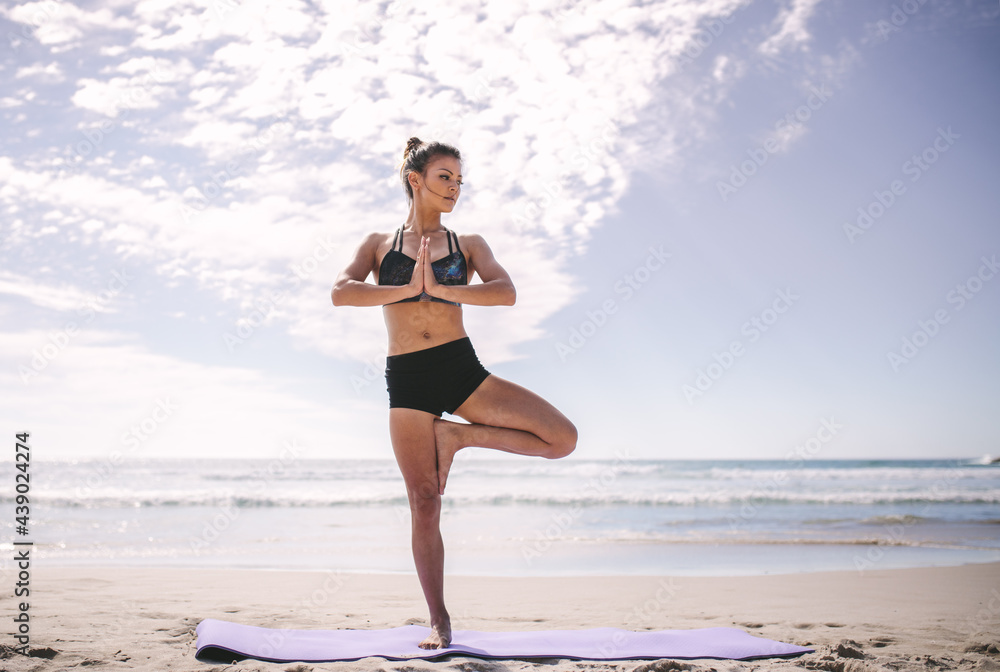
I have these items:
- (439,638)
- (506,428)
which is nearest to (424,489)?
(506,428)

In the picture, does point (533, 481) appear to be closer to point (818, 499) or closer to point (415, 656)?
point (818, 499)

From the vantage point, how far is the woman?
3186 mm

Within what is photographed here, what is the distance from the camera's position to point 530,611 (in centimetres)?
481

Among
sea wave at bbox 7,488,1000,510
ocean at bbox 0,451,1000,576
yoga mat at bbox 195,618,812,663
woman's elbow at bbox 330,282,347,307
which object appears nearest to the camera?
yoga mat at bbox 195,618,812,663

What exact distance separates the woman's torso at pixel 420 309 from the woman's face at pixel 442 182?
0.19m

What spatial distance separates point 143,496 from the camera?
1670 cm

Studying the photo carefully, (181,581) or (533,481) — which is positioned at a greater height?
(533,481)

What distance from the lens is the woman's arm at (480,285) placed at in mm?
3096

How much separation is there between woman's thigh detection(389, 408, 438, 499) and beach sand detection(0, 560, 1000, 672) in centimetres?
80

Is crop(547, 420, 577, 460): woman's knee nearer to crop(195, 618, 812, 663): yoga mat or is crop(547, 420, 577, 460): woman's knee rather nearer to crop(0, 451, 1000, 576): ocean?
crop(195, 618, 812, 663): yoga mat

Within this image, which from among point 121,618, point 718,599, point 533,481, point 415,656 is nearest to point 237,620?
point 121,618

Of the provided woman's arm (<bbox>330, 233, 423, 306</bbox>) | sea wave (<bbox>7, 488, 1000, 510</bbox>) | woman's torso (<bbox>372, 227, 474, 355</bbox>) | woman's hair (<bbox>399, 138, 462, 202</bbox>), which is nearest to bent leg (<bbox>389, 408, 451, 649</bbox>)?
woman's torso (<bbox>372, 227, 474, 355</bbox>)

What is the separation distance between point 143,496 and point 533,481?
38.3 feet

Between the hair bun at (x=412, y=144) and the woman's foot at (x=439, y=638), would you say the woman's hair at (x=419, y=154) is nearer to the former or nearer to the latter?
the hair bun at (x=412, y=144)
